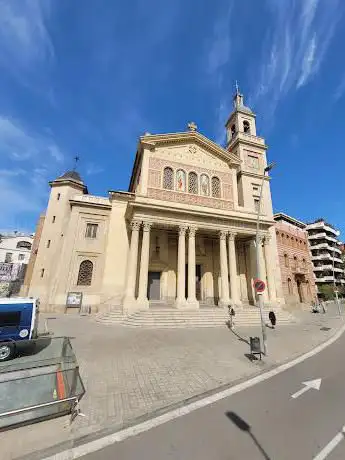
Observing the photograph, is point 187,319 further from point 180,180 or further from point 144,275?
point 180,180

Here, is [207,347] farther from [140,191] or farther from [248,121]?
[248,121]

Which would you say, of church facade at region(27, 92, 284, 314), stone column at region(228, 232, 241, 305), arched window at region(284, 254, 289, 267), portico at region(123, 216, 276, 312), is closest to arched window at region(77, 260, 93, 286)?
church facade at region(27, 92, 284, 314)

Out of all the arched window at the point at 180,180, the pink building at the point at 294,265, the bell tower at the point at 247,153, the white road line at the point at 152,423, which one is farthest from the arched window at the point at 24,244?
the white road line at the point at 152,423

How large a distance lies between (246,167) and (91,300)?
78.7 ft

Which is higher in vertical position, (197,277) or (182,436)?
(197,277)

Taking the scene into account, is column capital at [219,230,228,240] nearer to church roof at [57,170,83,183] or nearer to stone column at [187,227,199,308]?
stone column at [187,227,199,308]

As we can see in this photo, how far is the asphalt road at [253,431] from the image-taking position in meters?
3.44

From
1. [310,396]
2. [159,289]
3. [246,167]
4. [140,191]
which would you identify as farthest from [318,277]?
[310,396]

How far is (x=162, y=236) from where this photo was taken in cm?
2322

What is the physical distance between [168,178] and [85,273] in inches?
507

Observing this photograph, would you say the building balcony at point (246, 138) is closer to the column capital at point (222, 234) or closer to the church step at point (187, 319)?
the column capital at point (222, 234)

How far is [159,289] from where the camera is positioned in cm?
2242

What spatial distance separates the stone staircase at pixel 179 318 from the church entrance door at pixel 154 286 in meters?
5.12

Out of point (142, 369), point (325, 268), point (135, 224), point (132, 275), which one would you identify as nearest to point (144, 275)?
point (132, 275)
